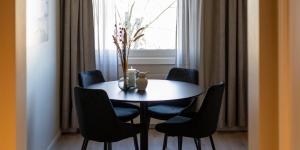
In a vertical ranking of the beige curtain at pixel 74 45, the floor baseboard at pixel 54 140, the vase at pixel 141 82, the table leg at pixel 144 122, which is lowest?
the floor baseboard at pixel 54 140

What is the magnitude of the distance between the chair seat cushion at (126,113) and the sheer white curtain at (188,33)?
125 cm

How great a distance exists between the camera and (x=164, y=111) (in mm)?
3824

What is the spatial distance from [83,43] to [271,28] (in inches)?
130

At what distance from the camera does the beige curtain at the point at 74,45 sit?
4684 millimetres

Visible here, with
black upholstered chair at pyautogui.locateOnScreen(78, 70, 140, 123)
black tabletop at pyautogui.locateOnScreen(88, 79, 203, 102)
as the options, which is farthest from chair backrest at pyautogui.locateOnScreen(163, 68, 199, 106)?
black upholstered chair at pyautogui.locateOnScreen(78, 70, 140, 123)

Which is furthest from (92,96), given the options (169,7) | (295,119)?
(169,7)

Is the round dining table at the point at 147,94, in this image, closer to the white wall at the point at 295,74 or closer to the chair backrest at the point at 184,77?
the chair backrest at the point at 184,77

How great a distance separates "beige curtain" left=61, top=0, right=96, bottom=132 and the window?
0.57 metres

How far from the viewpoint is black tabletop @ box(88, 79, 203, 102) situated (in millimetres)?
3137

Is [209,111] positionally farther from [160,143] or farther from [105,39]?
[105,39]

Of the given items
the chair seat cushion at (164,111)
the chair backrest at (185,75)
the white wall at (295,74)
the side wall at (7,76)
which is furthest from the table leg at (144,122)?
the white wall at (295,74)

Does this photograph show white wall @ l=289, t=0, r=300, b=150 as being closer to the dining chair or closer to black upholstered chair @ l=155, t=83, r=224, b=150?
black upholstered chair @ l=155, t=83, r=224, b=150

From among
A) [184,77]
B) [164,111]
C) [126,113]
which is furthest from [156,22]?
[126,113]

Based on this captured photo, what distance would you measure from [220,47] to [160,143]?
128 cm
